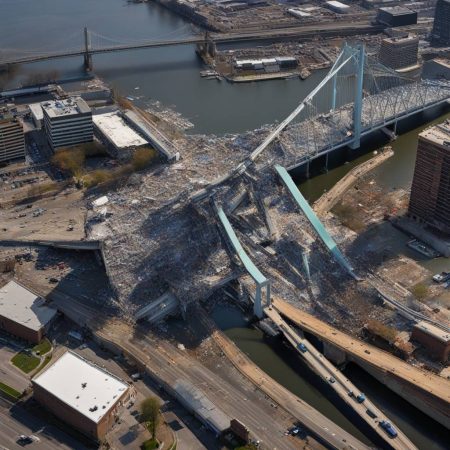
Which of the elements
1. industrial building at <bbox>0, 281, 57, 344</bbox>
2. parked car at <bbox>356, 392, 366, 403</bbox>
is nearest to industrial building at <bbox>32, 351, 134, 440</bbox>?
industrial building at <bbox>0, 281, 57, 344</bbox>

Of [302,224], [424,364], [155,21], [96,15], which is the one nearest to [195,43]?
[155,21]

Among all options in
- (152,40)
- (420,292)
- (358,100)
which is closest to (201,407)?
(420,292)

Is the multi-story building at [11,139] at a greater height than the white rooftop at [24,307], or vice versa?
the multi-story building at [11,139]

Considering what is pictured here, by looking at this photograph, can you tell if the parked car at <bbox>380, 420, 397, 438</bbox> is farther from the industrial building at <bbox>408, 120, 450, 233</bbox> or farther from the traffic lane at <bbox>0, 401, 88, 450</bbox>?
the industrial building at <bbox>408, 120, 450, 233</bbox>

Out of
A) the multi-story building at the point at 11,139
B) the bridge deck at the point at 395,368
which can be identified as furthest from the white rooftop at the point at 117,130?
the bridge deck at the point at 395,368

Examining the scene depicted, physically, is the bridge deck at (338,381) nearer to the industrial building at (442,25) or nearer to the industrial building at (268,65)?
the industrial building at (268,65)
